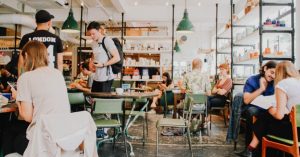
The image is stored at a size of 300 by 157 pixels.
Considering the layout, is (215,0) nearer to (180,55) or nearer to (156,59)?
(156,59)

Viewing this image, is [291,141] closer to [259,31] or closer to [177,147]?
[177,147]

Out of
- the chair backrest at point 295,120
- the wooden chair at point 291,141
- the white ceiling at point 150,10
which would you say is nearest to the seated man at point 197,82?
the wooden chair at point 291,141

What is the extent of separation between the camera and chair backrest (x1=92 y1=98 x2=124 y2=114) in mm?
3400

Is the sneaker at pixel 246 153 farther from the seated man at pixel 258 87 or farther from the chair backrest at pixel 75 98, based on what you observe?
the chair backrest at pixel 75 98

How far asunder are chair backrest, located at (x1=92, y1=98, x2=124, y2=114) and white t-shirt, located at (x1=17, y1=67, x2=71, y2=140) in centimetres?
101

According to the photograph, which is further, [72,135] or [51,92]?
[51,92]

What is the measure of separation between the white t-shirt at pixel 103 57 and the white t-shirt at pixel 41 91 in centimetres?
197

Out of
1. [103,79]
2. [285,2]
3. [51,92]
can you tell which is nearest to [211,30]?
[285,2]

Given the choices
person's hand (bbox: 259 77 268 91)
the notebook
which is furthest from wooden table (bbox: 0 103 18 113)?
person's hand (bbox: 259 77 268 91)

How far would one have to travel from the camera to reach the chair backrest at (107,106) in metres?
3.40

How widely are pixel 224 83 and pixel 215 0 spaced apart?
162 inches

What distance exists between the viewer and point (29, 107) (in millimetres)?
2209

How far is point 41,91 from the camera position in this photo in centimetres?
224

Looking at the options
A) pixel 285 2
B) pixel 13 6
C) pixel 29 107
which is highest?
pixel 13 6
